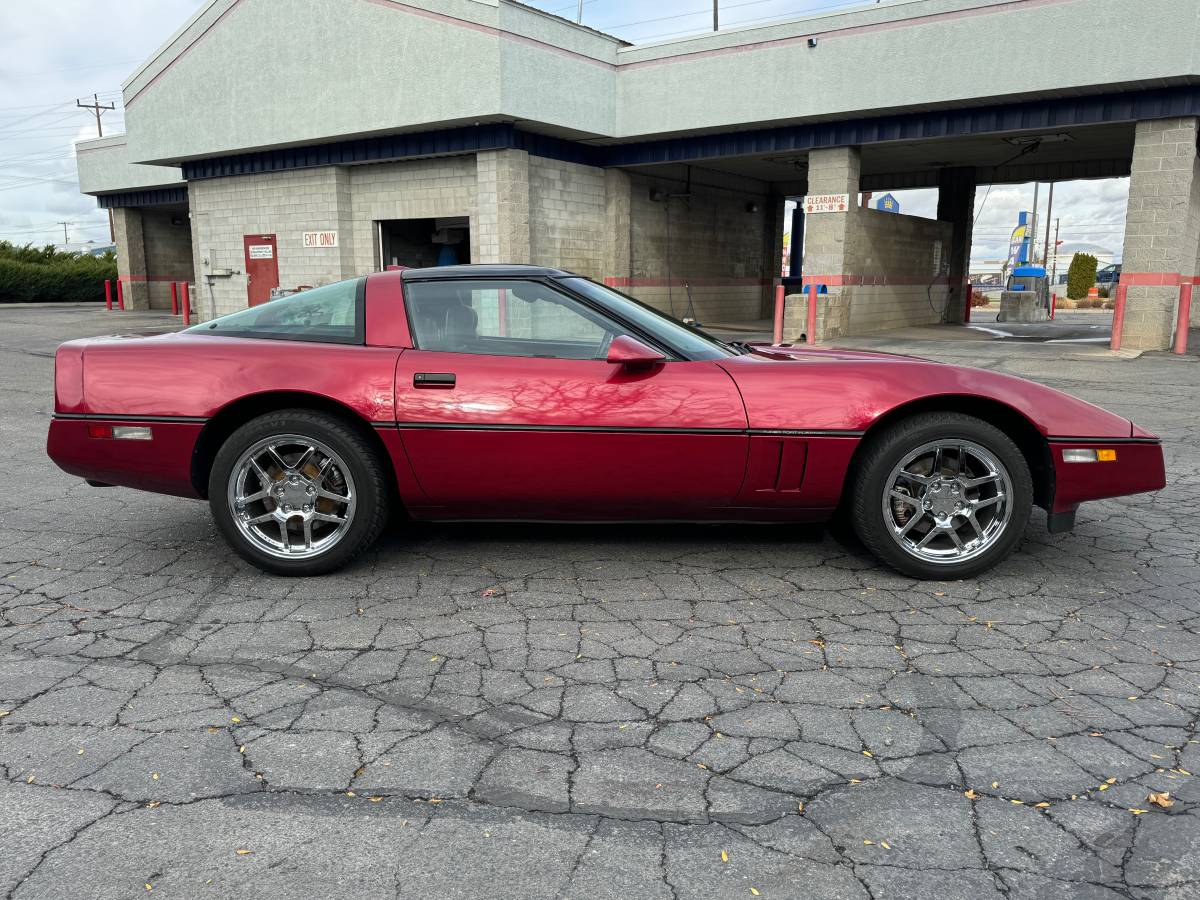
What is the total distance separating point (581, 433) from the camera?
3.87m

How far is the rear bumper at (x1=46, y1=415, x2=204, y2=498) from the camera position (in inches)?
158

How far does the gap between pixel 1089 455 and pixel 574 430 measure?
7.25 ft

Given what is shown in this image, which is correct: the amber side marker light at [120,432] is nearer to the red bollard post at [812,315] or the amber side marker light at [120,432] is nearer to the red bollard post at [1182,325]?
the red bollard post at [812,315]

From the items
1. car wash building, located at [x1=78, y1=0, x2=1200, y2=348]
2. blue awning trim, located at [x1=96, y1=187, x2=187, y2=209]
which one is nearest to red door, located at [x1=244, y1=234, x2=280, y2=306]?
car wash building, located at [x1=78, y1=0, x2=1200, y2=348]

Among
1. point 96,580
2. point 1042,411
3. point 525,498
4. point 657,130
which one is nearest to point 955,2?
point 657,130

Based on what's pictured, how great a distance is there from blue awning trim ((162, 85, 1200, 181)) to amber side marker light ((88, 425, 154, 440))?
14.7 meters

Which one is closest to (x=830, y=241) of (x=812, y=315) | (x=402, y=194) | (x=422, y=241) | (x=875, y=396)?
(x=812, y=315)

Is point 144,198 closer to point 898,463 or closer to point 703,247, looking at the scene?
point 703,247

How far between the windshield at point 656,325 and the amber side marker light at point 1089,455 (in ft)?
4.89

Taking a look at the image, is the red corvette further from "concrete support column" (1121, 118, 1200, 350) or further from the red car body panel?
"concrete support column" (1121, 118, 1200, 350)

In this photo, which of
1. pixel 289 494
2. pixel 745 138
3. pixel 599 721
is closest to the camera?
pixel 599 721

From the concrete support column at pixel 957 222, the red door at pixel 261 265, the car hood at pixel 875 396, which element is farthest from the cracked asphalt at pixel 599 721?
the concrete support column at pixel 957 222

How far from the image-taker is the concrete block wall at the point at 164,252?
109 feet

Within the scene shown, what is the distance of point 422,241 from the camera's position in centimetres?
2245
